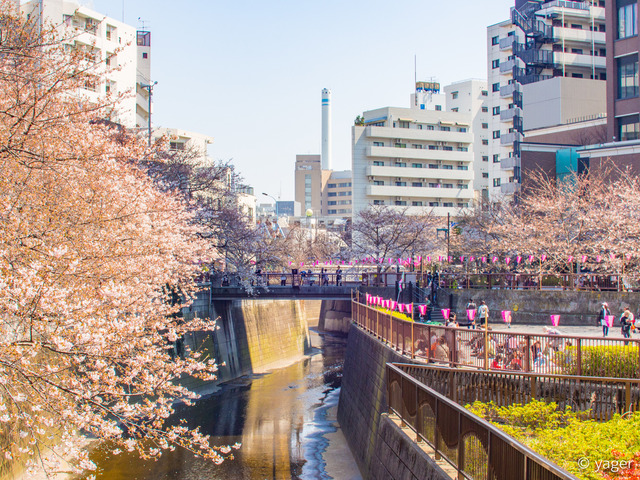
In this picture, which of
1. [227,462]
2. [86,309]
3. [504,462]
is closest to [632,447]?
[504,462]

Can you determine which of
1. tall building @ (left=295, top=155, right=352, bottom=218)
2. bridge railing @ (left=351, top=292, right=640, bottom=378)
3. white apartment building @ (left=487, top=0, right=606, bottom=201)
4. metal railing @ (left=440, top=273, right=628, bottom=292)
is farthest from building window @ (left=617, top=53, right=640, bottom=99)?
tall building @ (left=295, top=155, right=352, bottom=218)

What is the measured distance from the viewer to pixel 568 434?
9.96 m

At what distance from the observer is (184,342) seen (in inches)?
1294

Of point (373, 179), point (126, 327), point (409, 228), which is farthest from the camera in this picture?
point (373, 179)

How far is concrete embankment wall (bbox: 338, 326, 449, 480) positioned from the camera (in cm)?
1107

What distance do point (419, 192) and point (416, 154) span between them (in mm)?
5049

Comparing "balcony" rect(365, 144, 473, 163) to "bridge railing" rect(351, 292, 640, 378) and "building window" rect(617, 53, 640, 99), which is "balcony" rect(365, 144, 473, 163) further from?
"bridge railing" rect(351, 292, 640, 378)

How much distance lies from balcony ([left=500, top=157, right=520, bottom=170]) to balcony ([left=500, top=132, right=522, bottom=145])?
1.97 metres

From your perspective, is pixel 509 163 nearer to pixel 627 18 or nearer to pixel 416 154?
pixel 416 154

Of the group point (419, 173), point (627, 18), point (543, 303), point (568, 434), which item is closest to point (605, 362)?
point (568, 434)

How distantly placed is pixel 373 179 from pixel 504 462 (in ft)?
251

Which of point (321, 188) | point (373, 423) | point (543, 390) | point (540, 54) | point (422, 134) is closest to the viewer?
point (543, 390)

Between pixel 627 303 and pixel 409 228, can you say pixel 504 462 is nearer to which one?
pixel 627 303

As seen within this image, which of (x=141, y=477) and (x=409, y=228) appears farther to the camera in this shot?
(x=409, y=228)
